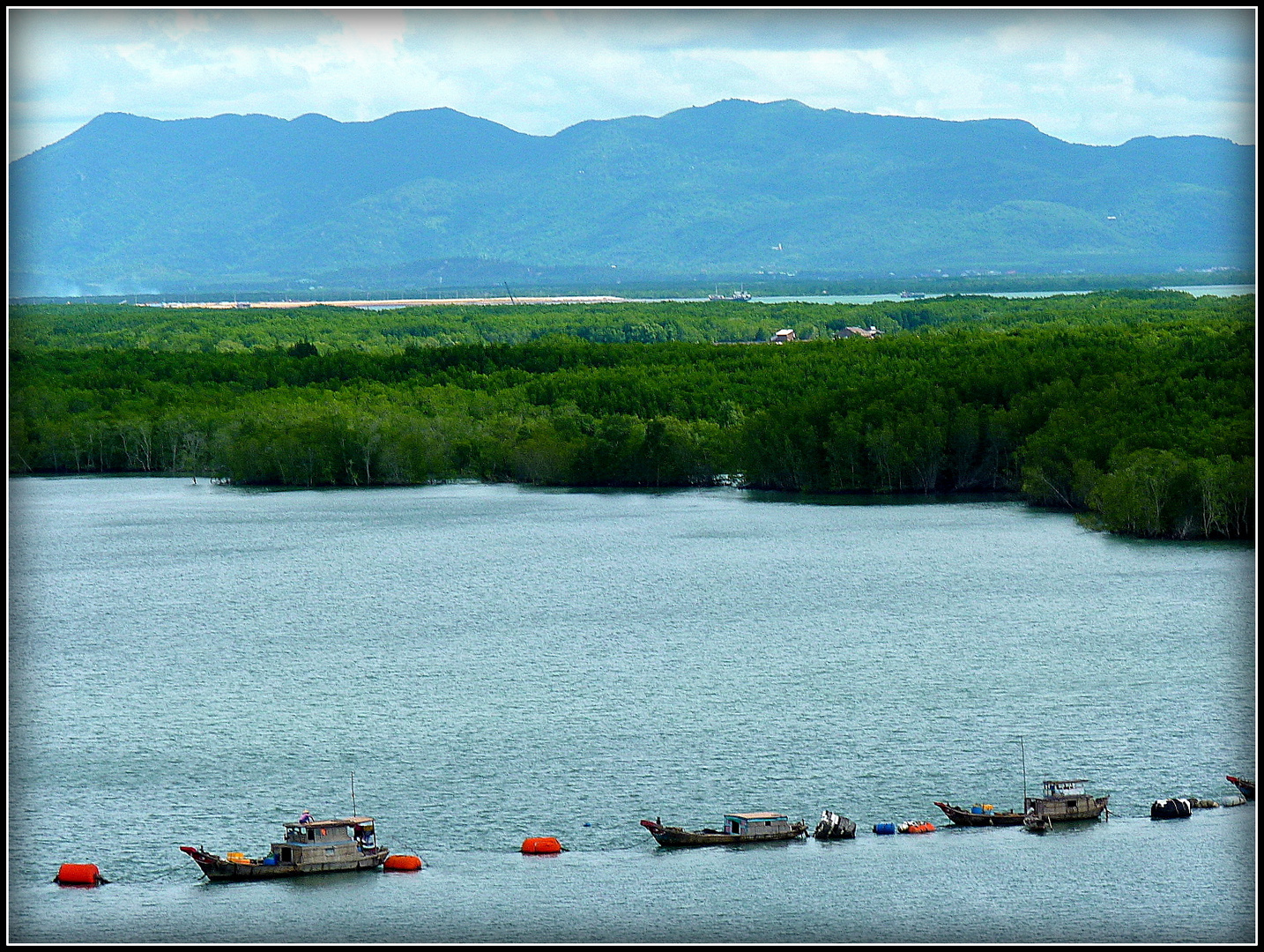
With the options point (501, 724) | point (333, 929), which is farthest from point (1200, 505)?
point (333, 929)

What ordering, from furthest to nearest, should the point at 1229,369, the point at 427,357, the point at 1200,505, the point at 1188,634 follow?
the point at 427,357
the point at 1229,369
the point at 1200,505
the point at 1188,634

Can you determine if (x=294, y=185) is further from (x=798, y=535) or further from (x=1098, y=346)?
(x=798, y=535)

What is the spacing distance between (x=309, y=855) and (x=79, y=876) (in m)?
2.26

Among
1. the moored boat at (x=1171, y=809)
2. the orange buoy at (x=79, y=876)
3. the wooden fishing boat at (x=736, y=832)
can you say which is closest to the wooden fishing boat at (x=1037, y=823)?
the moored boat at (x=1171, y=809)

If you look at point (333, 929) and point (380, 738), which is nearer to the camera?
point (333, 929)

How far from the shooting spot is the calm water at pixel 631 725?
16.2m

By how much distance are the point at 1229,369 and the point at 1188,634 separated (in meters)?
21.8

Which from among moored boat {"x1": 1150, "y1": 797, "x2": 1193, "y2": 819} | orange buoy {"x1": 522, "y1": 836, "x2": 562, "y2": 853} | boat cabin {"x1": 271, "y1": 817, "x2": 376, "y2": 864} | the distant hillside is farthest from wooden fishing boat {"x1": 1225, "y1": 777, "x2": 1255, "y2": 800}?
the distant hillside

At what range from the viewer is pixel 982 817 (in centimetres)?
1831

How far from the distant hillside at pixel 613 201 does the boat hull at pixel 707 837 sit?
182ft

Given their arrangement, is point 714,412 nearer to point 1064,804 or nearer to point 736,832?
point 1064,804

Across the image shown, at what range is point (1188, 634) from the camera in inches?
1097

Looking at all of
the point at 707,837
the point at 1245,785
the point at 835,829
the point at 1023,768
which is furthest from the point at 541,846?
the point at 1245,785

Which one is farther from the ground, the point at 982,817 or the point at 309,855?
the point at 309,855
